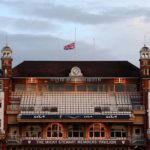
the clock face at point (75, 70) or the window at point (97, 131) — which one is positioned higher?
the clock face at point (75, 70)

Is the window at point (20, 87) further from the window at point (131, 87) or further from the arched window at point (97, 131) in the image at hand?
the window at point (131, 87)

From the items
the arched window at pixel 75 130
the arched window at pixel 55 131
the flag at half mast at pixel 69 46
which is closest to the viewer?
the arched window at pixel 55 131

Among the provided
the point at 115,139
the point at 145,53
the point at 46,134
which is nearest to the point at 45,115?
the point at 46,134

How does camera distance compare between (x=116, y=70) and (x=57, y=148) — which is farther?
(x=116, y=70)

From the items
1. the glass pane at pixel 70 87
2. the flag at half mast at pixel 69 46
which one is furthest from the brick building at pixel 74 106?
the flag at half mast at pixel 69 46

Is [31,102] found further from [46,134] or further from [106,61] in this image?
[106,61]

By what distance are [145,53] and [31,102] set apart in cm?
2070

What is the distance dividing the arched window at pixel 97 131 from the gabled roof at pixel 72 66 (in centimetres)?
918

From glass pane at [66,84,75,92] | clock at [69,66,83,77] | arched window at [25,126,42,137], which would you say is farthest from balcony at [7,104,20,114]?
clock at [69,66,83,77]

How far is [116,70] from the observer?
122m

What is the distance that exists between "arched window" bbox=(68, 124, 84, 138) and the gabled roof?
9230mm

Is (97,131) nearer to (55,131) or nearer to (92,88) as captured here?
(55,131)

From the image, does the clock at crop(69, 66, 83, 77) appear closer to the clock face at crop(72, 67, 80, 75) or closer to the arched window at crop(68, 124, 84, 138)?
the clock face at crop(72, 67, 80, 75)

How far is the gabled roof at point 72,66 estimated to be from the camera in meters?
120
